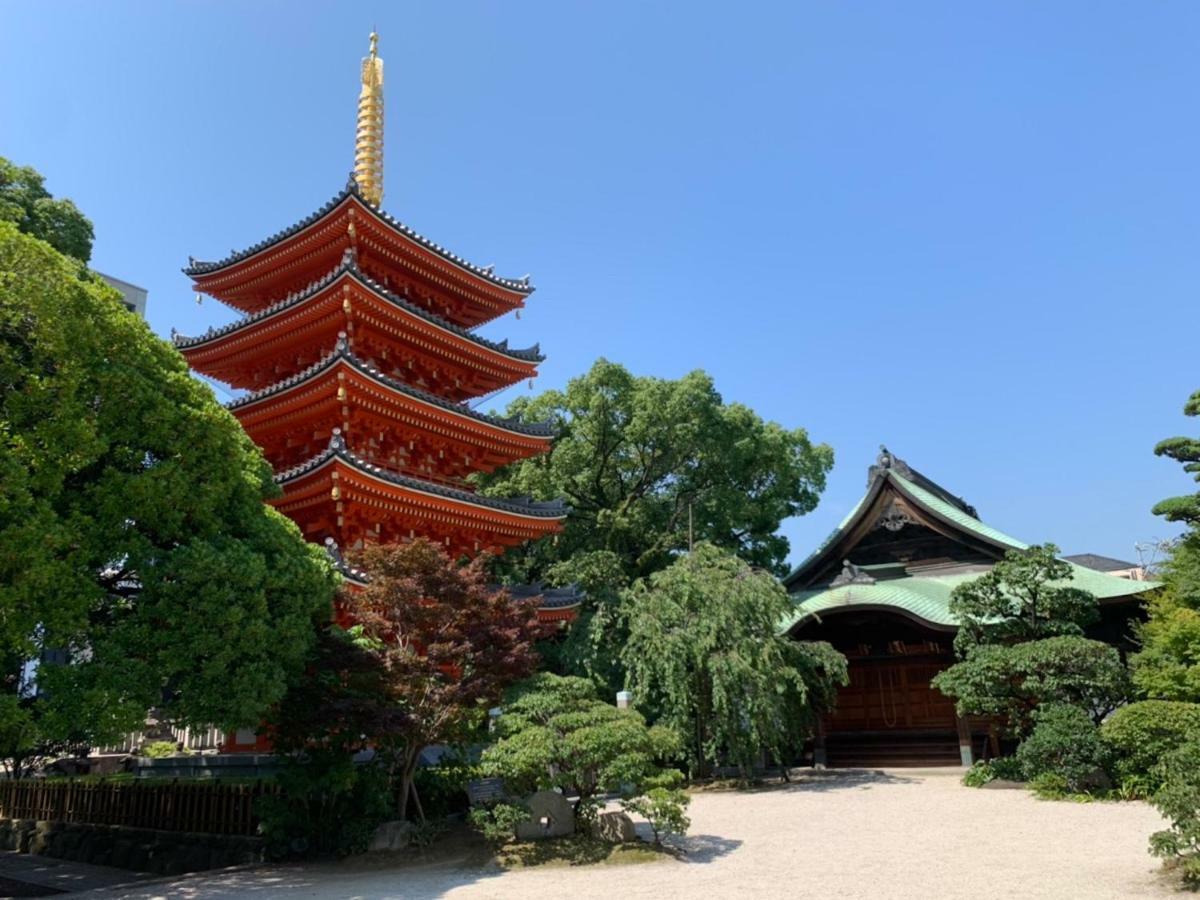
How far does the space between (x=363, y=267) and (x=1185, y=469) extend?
16.5m

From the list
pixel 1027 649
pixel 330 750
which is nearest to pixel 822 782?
pixel 1027 649

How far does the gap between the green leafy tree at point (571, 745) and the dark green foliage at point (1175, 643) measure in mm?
8387

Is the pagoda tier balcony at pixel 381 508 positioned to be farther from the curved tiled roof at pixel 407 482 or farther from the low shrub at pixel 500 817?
the low shrub at pixel 500 817

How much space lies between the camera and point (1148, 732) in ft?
40.9

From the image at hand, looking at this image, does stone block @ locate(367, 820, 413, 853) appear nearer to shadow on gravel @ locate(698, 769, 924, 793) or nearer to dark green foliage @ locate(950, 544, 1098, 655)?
shadow on gravel @ locate(698, 769, 924, 793)

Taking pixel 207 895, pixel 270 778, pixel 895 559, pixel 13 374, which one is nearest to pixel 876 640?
pixel 895 559

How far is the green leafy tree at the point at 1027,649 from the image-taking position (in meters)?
14.2

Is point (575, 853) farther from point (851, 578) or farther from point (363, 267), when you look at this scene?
point (363, 267)

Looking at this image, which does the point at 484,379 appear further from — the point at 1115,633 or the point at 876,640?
the point at 1115,633

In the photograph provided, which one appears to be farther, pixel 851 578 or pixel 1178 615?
pixel 851 578

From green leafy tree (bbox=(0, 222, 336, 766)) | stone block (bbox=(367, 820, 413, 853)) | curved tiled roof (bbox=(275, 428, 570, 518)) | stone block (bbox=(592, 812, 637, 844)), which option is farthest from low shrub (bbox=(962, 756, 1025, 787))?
green leafy tree (bbox=(0, 222, 336, 766))

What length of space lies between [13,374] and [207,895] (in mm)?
5324

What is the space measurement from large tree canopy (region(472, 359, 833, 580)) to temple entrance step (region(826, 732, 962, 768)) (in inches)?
285

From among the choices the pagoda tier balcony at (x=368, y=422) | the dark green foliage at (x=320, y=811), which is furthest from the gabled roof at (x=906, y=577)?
the dark green foliage at (x=320, y=811)
